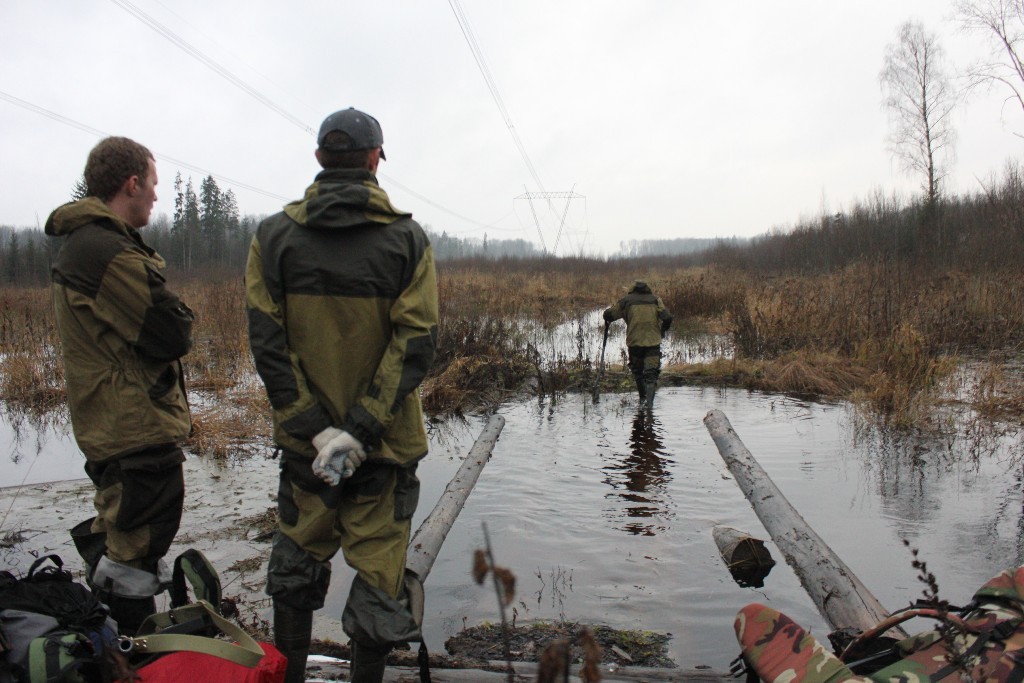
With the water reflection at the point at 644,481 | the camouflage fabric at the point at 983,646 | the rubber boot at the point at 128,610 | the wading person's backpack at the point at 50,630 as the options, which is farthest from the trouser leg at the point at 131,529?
the water reflection at the point at 644,481

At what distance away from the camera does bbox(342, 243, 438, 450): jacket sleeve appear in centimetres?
223

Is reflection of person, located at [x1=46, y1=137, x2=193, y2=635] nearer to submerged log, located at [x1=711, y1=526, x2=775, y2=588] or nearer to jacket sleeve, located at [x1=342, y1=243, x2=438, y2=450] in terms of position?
jacket sleeve, located at [x1=342, y1=243, x2=438, y2=450]

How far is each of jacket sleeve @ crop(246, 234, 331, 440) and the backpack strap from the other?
2.45 ft

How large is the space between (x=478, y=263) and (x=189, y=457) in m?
25.2

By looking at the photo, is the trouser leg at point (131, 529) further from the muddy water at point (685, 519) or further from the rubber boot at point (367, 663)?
the muddy water at point (685, 519)

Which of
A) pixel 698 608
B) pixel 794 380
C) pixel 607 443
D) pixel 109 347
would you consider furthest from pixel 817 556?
pixel 794 380

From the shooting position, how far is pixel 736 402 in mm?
10242

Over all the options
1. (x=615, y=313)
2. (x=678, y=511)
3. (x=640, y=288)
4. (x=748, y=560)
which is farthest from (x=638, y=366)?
(x=748, y=560)

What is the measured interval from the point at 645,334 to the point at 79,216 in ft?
27.0

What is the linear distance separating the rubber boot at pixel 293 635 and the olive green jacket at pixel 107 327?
2.59 ft

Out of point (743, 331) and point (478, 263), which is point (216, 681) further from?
point (478, 263)

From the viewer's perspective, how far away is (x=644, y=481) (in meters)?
6.38

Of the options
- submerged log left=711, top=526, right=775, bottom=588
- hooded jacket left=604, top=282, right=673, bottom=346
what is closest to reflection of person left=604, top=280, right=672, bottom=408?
hooded jacket left=604, top=282, right=673, bottom=346

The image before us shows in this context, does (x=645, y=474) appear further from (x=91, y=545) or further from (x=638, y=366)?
(x=91, y=545)
